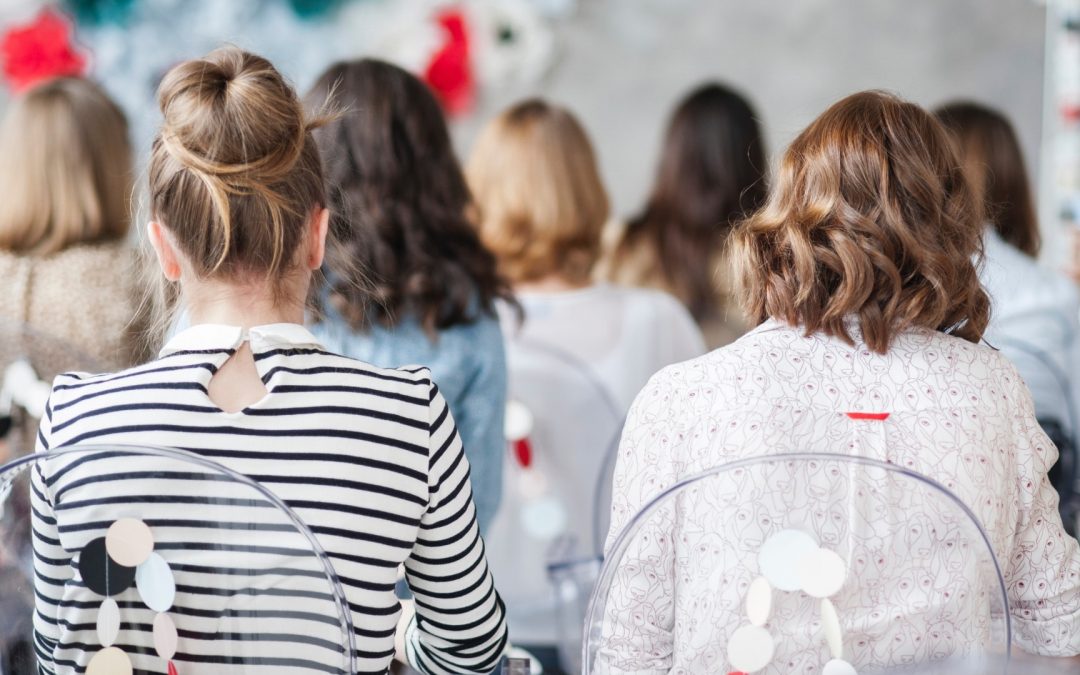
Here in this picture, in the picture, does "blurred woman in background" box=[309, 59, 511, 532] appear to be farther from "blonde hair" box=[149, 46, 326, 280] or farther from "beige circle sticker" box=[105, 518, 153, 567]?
"beige circle sticker" box=[105, 518, 153, 567]

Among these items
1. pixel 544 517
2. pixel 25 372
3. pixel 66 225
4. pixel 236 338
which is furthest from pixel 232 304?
pixel 66 225

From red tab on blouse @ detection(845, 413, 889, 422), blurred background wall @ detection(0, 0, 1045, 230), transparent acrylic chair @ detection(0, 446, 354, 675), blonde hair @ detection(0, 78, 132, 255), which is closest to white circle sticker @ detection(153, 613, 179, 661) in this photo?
transparent acrylic chair @ detection(0, 446, 354, 675)

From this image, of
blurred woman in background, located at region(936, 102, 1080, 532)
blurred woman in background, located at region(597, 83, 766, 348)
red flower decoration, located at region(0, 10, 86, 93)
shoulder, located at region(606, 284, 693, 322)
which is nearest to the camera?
blurred woman in background, located at region(936, 102, 1080, 532)

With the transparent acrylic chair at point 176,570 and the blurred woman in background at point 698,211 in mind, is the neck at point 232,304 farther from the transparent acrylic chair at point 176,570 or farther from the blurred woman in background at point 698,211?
the blurred woman in background at point 698,211

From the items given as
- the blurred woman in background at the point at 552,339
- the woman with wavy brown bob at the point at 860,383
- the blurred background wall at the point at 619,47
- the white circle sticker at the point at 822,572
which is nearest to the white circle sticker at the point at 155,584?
the woman with wavy brown bob at the point at 860,383

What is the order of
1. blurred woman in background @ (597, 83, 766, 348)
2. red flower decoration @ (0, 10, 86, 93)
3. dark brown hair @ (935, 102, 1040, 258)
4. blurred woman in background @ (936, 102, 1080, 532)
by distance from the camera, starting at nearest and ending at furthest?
1. blurred woman in background @ (936, 102, 1080, 532)
2. dark brown hair @ (935, 102, 1040, 258)
3. blurred woman in background @ (597, 83, 766, 348)
4. red flower decoration @ (0, 10, 86, 93)

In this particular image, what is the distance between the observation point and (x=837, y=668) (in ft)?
2.79

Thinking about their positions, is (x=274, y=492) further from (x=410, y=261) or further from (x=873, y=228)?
(x=410, y=261)

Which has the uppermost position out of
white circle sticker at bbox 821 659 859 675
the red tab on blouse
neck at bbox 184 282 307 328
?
neck at bbox 184 282 307 328

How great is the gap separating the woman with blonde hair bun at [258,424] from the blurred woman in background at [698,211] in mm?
1512

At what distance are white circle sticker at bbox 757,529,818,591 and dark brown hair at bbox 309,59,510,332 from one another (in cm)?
79

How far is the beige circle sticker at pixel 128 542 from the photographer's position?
A: 85 cm

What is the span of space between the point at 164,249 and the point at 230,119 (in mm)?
128

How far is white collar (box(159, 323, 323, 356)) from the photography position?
946 mm
